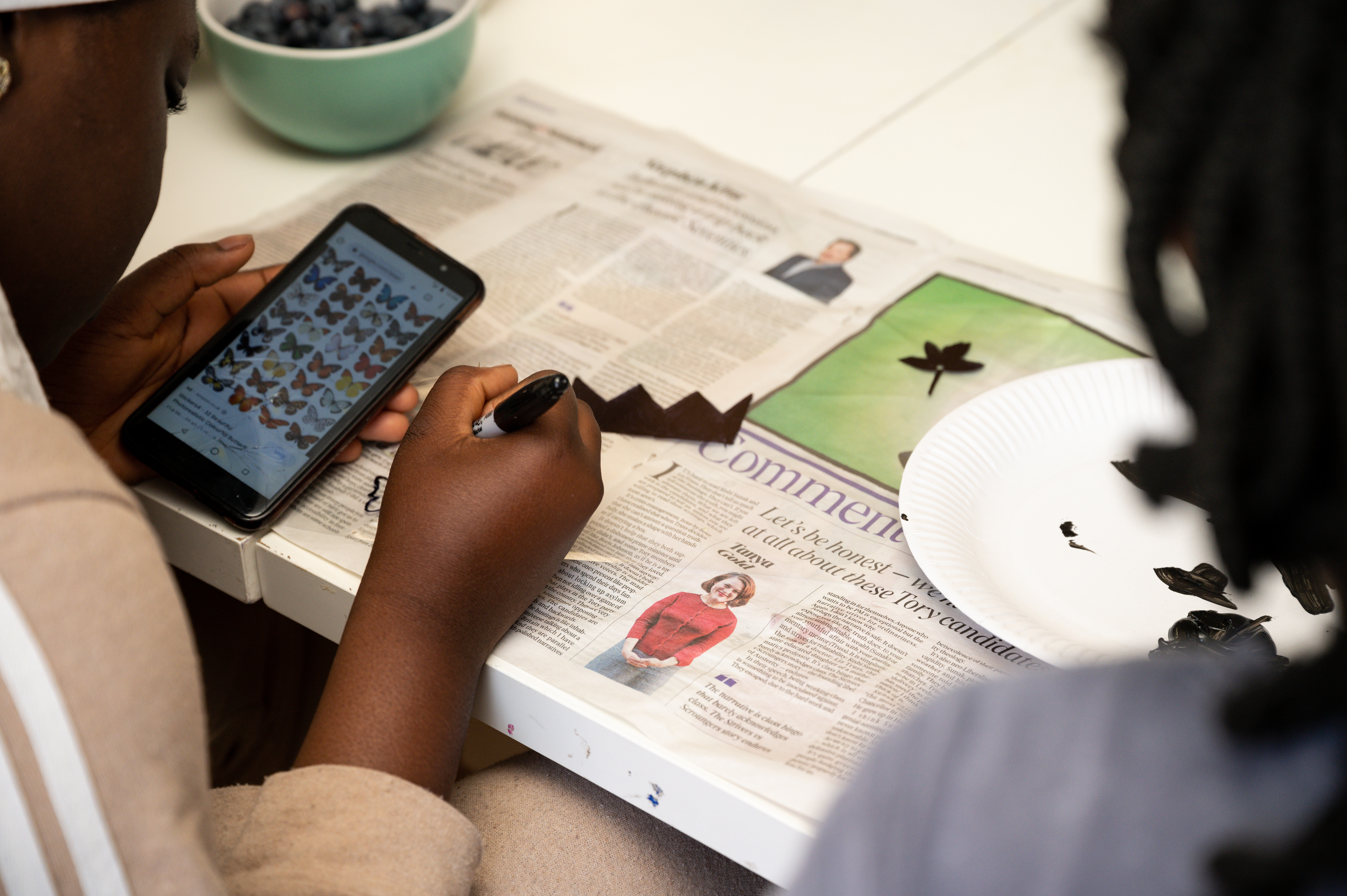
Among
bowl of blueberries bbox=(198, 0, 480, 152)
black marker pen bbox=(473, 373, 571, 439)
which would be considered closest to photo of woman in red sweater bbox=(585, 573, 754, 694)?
black marker pen bbox=(473, 373, 571, 439)

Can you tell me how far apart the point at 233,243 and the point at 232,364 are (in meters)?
0.10

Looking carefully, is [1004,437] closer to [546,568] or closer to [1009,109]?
[546,568]

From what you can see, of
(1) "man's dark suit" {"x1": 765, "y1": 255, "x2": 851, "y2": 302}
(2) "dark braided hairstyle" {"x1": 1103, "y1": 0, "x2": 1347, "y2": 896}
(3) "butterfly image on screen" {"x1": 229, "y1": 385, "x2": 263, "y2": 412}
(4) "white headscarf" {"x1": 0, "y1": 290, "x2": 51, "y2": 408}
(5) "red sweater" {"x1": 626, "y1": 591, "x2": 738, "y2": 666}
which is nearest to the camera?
(2) "dark braided hairstyle" {"x1": 1103, "y1": 0, "x2": 1347, "y2": 896}

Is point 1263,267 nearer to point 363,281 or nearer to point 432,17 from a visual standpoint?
point 363,281

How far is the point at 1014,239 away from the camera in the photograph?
0.82 meters

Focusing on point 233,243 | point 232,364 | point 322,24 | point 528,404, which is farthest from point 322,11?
point 528,404

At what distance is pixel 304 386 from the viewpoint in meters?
0.62

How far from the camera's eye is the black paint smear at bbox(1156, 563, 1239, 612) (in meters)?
0.52

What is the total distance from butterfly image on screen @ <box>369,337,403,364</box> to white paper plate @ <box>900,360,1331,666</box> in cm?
29

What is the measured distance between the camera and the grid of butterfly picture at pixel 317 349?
61 centimetres

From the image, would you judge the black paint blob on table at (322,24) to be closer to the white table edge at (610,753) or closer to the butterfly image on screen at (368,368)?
the butterfly image on screen at (368,368)

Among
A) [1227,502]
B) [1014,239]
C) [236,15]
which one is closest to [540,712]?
[1227,502]

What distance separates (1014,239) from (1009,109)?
0.21 meters

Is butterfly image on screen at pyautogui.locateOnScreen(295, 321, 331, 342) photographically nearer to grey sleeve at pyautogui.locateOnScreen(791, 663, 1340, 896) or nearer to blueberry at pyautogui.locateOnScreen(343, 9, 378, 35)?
blueberry at pyautogui.locateOnScreen(343, 9, 378, 35)
